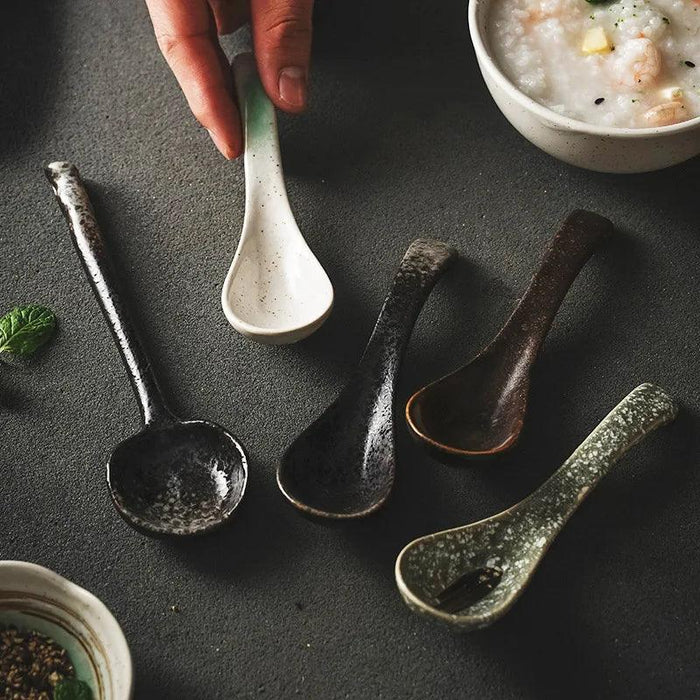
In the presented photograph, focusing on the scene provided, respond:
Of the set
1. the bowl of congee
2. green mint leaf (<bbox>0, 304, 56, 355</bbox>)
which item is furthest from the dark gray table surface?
the bowl of congee

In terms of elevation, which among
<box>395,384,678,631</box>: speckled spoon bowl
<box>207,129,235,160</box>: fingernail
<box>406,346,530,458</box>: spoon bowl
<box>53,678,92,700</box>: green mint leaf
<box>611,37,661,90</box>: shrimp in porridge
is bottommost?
<box>53,678,92,700</box>: green mint leaf

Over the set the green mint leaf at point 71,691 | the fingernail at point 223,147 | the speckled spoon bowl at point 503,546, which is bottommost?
the green mint leaf at point 71,691

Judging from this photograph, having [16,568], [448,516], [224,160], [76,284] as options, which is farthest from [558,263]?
[16,568]

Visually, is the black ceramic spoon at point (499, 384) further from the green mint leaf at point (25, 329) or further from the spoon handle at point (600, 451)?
the green mint leaf at point (25, 329)

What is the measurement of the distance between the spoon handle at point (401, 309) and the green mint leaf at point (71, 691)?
18.8 inches

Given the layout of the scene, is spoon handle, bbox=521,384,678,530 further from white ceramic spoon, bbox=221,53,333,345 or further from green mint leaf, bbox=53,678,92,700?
green mint leaf, bbox=53,678,92,700

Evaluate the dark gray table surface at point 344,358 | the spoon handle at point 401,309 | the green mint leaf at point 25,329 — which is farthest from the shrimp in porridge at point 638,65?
the green mint leaf at point 25,329

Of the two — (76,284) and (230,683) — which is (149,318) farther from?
(230,683)

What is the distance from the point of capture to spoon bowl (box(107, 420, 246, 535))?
1289 millimetres

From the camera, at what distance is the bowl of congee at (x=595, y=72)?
4.48 feet

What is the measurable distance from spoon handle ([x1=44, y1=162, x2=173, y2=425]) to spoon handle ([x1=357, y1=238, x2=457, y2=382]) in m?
0.26

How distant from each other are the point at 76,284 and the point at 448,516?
0.59m

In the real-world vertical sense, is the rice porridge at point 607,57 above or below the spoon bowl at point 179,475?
above

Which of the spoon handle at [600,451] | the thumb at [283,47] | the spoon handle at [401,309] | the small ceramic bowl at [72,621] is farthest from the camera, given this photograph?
the thumb at [283,47]
